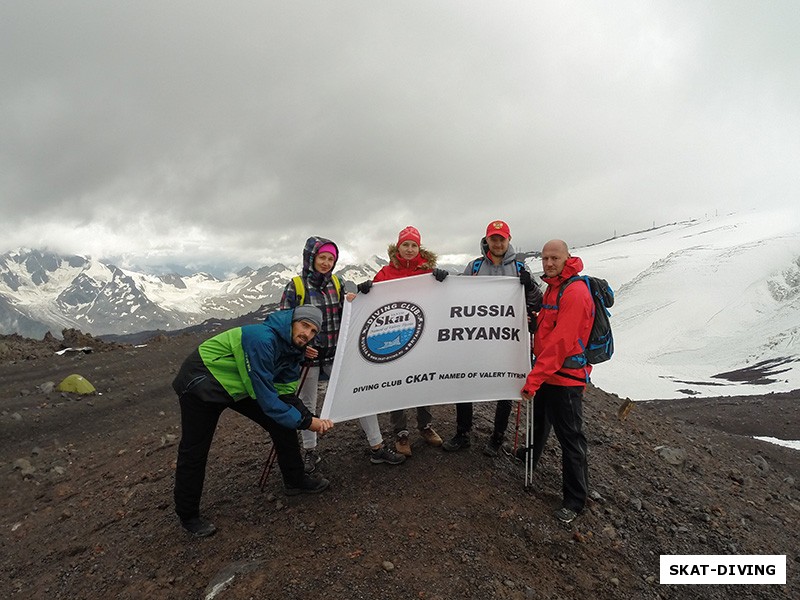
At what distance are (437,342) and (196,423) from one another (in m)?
3.16

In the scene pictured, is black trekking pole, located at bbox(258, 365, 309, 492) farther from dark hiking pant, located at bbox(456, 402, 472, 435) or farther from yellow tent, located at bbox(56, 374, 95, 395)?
yellow tent, located at bbox(56, 374, 95, 395)

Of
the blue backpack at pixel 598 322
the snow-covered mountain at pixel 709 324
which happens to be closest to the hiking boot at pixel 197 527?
the blue backpack at pixel 598 322

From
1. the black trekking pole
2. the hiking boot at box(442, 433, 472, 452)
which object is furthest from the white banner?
the hiking boot at box(442, 433, 472, 452)

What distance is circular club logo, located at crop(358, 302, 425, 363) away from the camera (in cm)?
592

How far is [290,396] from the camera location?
5.15m

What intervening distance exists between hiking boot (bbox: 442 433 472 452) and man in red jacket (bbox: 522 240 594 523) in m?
1.48

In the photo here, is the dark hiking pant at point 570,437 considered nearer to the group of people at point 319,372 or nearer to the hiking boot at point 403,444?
the group of people at point 319,372

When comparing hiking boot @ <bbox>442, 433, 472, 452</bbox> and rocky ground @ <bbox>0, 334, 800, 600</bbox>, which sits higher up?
hiking boot @ <bbox>442, 433, 472, 452</bbox>

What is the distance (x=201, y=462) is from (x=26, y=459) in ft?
29.2

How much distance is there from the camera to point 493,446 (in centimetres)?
679

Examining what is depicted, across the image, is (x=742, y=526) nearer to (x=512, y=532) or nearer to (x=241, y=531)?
(x=512, y=532)

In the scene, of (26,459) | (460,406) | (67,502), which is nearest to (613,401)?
(460,406)

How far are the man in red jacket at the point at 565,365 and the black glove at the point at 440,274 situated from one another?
125 centimetres

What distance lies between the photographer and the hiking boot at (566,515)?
209 inches
